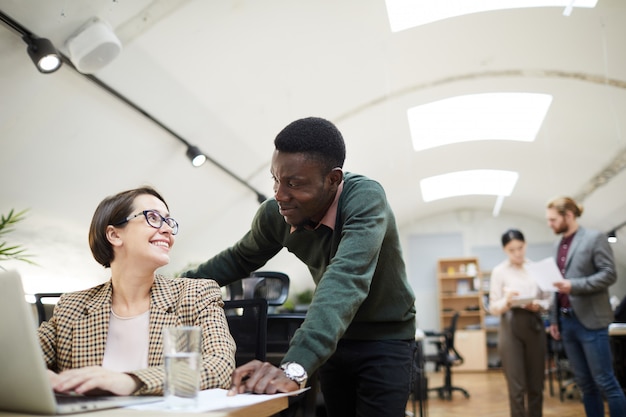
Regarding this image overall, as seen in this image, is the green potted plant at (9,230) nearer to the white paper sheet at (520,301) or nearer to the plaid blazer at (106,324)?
the plaid blazer at (106,324)

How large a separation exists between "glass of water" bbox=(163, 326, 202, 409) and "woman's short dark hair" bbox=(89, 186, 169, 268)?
2.70ft

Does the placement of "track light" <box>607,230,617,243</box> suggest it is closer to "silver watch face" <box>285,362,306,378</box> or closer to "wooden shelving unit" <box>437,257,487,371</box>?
"wooden shelving unit" <box>437,257,487,371</box>

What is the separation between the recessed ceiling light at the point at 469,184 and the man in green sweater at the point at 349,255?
31.7ft

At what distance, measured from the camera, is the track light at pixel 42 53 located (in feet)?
11.6

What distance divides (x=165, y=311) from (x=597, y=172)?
913 centimetres

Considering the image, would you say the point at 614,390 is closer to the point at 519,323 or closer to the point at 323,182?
the point at 519,323

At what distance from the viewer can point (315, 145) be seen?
4.81 ft

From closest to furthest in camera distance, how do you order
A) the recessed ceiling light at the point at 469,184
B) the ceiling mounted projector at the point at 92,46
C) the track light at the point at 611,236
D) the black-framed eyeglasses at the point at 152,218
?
the black-framed eyeglasses at the point at 152,218, the ceiling mounted projector at the point at 92,46, the track light at the point at 611,236, the recessed ceiling light at the point at 469,184

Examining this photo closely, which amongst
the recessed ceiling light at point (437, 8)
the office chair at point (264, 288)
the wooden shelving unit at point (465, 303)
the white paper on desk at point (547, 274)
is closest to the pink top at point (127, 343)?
the office chair at point (264, 288)

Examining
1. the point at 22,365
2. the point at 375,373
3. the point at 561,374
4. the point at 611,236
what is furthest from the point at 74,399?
the point at 611,236

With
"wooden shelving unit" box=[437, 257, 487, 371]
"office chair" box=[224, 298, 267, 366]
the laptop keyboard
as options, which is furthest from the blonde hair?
"wooden shelving unit" box=[437, 257, 487, 371]

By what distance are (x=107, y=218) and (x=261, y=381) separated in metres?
0.85

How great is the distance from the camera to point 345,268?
1.26m

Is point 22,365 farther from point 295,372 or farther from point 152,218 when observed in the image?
point 152,218
